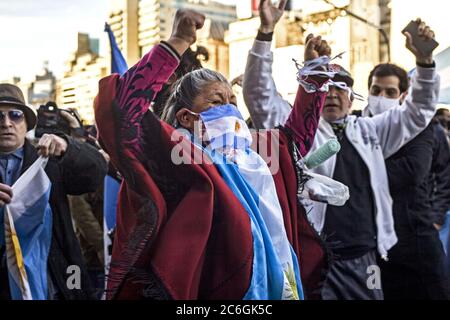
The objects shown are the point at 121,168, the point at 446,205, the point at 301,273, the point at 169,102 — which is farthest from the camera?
the point at 446,205

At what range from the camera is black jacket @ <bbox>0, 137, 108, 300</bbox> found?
3.05m

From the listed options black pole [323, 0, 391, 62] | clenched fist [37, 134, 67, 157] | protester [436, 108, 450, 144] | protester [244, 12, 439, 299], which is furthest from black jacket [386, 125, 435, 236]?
clenched fist [37, 134, 67, 157]

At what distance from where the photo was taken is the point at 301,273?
3082 mm

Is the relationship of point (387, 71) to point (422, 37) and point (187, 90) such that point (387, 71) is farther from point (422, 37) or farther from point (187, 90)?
point (187, 90)

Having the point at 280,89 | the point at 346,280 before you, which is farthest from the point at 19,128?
the point at 346,280

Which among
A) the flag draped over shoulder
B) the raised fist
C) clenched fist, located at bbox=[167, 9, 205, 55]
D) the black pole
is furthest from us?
the black pole

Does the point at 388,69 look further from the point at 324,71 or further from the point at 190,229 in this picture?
the point at 190,229

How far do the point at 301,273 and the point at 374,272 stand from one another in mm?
581

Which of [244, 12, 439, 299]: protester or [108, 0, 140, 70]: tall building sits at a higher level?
[108, 0, 140, 70]: tall building

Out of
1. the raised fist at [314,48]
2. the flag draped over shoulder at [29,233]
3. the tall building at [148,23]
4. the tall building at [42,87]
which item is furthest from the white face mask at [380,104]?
the flag draped over shoulder at [29,233]

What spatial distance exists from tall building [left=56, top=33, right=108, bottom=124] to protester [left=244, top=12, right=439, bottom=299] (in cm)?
58

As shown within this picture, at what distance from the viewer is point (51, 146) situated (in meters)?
3.04

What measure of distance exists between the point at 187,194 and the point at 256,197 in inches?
10.7

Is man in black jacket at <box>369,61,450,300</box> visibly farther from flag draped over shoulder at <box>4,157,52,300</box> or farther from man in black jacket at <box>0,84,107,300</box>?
flag draped over shoulder at <box>4,157,52,300</box>
